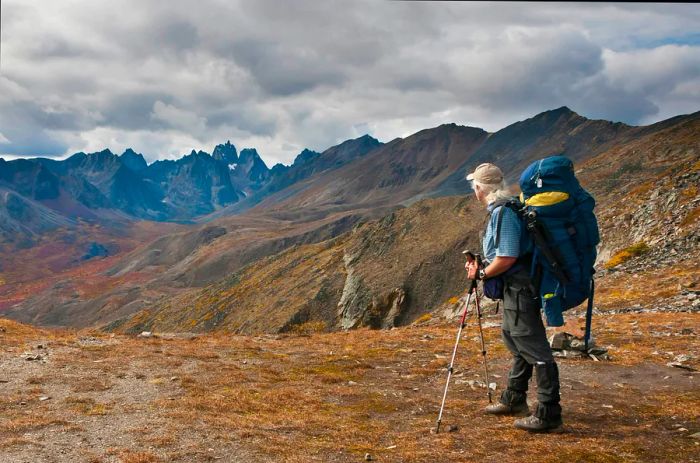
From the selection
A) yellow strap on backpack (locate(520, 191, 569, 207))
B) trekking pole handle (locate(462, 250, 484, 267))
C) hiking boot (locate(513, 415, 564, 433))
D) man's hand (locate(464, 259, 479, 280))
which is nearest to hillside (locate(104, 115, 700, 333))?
hiking boot (locate(513, 415, 564, 433))

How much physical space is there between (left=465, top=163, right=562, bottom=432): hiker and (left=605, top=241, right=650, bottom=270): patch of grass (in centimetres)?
2995

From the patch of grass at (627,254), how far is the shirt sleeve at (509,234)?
30470 millimetres

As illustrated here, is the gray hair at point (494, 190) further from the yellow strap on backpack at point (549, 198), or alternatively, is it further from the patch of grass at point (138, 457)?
the patch of grass at point (138, 457)

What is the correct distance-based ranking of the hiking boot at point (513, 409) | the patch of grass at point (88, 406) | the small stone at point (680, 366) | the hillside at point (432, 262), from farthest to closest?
the hillside at point (432, 262)
the small stone at point (680, 366)
the patch of grass at point (88, 406)
the hiking boot at point (513, 409)

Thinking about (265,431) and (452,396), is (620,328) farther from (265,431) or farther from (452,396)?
(265,431)

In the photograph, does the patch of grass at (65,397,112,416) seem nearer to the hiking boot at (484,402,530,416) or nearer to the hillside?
the hiking boot at (484,402,530,416)

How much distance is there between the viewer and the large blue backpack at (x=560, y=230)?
28.0ft

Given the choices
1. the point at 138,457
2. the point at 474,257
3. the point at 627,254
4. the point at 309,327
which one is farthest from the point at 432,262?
the point at 138,457

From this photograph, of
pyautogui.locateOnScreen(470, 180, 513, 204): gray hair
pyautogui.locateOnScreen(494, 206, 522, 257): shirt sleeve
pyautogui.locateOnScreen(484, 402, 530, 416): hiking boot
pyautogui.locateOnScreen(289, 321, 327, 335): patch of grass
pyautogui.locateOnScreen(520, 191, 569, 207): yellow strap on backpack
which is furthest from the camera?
pyautogui.locateOnScreen(289, 321, 327, 335): patch of grass

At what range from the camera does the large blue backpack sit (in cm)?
855

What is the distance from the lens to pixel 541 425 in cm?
880

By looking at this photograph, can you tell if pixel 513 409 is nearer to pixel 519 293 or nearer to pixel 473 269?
pixel 519 293

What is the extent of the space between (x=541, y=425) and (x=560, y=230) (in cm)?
335

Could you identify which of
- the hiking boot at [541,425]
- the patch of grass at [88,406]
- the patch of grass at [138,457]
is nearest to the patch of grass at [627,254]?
the hiking boot at [541,425]
